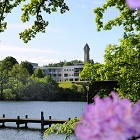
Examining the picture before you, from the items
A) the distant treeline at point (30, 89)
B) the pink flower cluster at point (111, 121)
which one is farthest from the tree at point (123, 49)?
the distant treeline at point (30, 89)

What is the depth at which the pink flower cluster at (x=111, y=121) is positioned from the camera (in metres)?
0.79

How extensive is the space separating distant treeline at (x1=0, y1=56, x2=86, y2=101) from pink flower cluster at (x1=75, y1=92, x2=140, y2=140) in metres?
136

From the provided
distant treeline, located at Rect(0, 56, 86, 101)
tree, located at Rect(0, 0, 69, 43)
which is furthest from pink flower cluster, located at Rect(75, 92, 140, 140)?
distant treeline, located at Rect(0, 56, 86, 101)

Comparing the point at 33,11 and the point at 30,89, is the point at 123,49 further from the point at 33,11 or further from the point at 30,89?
the point at 30,89

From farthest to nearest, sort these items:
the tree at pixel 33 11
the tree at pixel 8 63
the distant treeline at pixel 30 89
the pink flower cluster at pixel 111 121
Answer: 1. the tree at pixel 8 63
2. the distant treeline at pixel 30 89
3. the tree at pixel 33 11
4. the pink flower cluster at pixel 111 121

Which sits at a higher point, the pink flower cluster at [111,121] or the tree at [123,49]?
the tree at [123,49]

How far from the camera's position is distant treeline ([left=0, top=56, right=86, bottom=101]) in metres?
136

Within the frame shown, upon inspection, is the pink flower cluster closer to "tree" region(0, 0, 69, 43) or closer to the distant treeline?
"tree" region(0, 0, 69, 43)

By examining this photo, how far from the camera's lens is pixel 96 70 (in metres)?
15.5

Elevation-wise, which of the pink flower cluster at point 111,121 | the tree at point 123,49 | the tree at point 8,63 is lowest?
the pink flower cluster at point 111,121

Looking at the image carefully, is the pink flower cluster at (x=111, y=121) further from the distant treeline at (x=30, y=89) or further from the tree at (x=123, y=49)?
the distant treeline at (x=30, y=89)

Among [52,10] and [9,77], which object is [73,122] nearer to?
[52,10]

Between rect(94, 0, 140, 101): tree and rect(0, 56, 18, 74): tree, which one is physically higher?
rect(0, 56, 18, 74): tree

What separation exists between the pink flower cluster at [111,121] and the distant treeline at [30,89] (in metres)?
136
